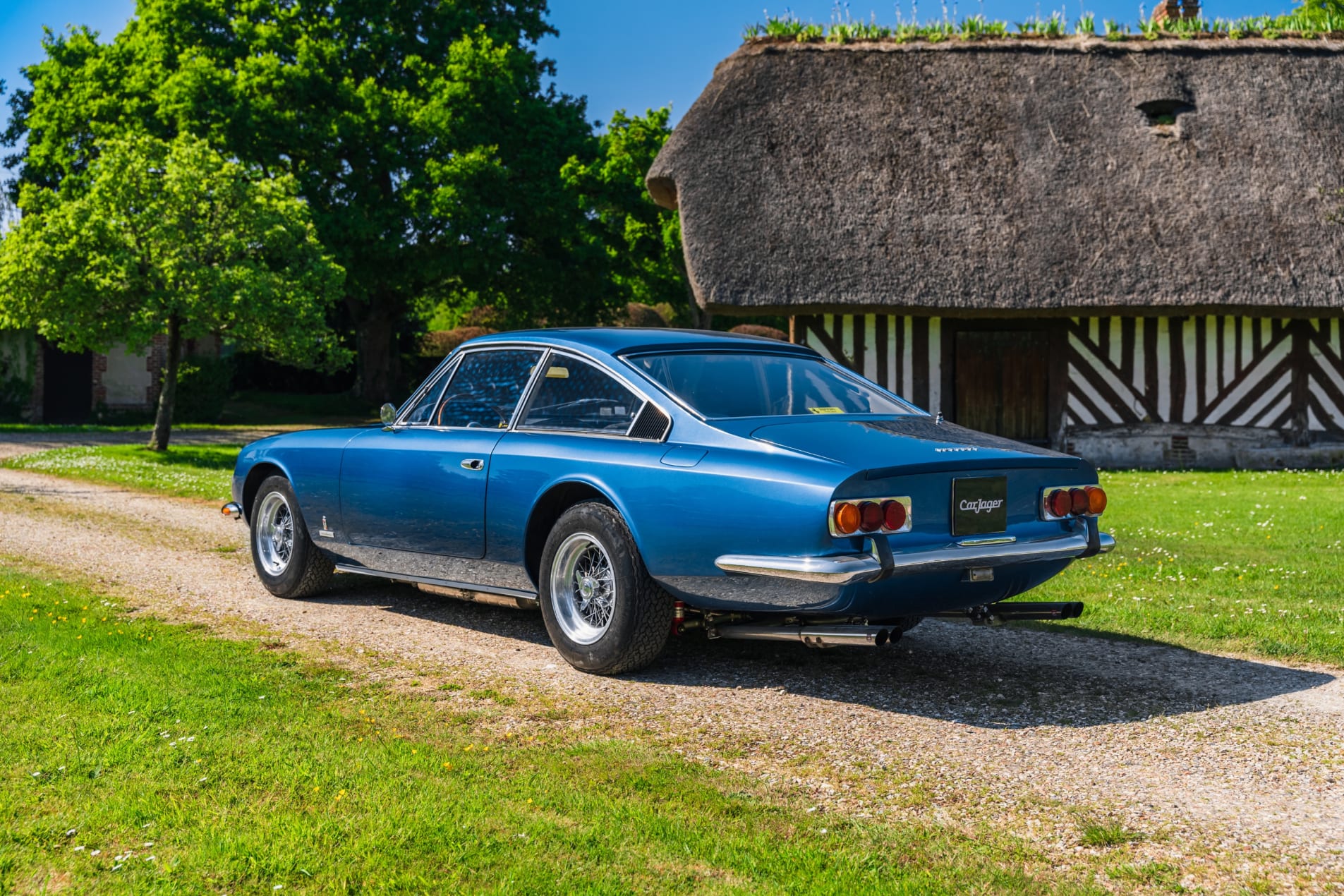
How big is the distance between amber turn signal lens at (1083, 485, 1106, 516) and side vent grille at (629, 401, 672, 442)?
194 cm

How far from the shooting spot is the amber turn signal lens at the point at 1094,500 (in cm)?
554

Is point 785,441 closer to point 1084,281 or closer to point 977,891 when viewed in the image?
point 977,891

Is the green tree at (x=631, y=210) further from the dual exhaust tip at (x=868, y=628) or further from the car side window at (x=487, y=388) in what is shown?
the dual exhaust tip at (x=868, y=628)

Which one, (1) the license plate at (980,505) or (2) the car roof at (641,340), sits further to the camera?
(2) the car roof at (641,340)

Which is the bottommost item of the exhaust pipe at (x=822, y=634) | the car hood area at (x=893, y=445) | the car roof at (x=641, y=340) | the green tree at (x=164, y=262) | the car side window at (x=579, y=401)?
the exhaust pipe at (x=822, y=634)

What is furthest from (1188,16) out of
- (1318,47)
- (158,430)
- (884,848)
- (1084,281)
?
(884,848)

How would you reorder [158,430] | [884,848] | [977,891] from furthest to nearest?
[158,430]
[884,848]
[977,891]

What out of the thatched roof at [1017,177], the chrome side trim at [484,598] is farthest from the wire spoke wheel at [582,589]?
the thatched roof at [1017,177]

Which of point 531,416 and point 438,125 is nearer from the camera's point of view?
point 531,416

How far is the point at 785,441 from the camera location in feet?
16.8

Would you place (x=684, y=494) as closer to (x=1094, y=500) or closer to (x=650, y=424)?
(x=650, y=424)

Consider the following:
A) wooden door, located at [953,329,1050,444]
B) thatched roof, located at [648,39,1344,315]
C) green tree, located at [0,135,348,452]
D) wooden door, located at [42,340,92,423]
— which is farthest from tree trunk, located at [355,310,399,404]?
wooden door, located at [953,329,1050,444]

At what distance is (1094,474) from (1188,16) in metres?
23.9

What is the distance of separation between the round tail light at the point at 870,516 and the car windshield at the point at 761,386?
41.2 inches
